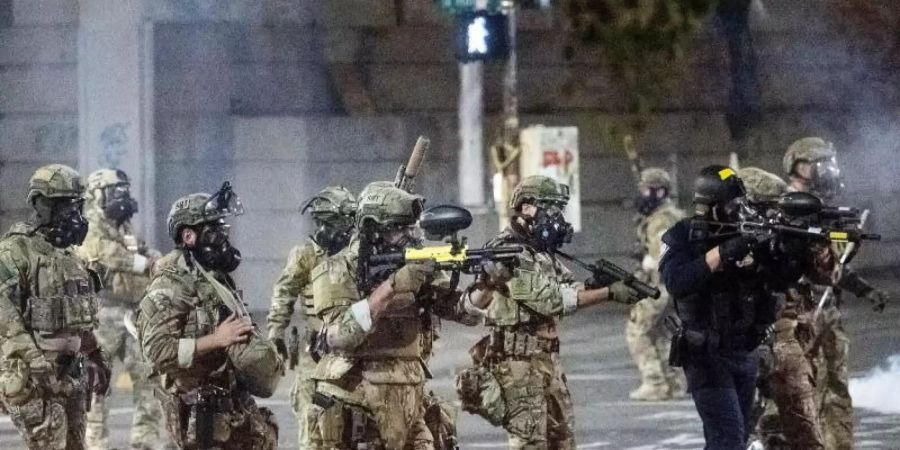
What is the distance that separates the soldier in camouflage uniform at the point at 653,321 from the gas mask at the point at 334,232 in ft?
16.4

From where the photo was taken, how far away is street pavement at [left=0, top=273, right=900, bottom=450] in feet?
39.7

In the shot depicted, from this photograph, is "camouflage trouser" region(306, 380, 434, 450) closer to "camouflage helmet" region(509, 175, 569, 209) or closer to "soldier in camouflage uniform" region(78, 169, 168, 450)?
"camouflage helmet" region(509, 175, 569, 209)

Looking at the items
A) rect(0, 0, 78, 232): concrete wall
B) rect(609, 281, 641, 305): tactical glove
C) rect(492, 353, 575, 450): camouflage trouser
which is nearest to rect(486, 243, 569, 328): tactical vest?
rect(492, 353, 575, 450): camouflage trouser

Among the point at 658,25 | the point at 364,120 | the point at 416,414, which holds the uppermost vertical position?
the point at 364,120

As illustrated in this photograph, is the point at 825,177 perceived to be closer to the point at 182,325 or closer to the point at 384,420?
the point at 384,420

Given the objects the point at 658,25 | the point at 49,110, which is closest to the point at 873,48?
the point at 49,110

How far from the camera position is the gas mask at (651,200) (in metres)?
14.4

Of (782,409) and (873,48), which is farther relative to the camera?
(873,48)

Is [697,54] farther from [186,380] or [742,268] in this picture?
[186,380]

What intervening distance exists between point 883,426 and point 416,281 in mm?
5934

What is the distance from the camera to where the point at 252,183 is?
19.9 meters

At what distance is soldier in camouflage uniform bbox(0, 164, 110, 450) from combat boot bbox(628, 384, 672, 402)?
605 cm

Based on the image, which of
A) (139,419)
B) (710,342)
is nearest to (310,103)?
(139,419)

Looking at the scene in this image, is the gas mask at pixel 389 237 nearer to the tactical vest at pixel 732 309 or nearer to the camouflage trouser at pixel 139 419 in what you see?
the tactical vest at pixel 732 309
